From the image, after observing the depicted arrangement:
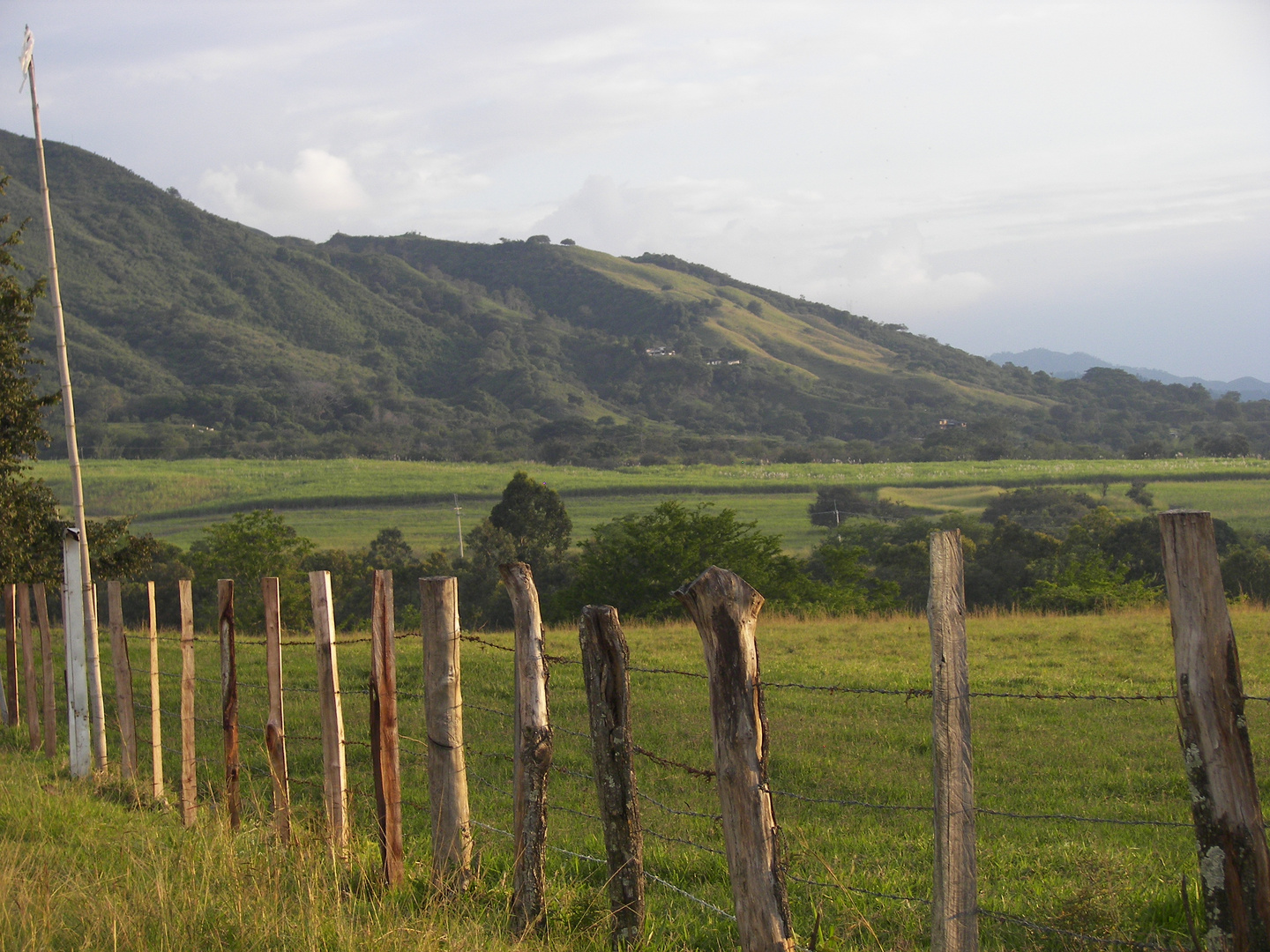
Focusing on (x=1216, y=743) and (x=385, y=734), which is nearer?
(x=1216, y=743)

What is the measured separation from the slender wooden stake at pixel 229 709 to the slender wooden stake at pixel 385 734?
5.58 ft

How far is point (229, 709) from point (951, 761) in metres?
4.74

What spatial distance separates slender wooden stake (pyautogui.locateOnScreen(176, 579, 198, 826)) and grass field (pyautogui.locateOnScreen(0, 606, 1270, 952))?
32cm

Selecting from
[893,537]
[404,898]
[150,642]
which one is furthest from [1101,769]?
[893,537]

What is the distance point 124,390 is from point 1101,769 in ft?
565

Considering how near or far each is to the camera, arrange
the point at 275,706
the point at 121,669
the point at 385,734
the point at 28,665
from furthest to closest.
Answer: the point at 28,665 < the point at 121,669 < the point at 275,706 < the point at 385,734

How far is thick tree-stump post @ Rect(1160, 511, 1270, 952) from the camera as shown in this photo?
2941 mm

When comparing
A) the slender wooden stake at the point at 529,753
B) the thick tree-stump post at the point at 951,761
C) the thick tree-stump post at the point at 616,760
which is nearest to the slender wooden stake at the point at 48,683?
the slender wooden stake at the point at 529,753

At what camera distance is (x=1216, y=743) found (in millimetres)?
2957

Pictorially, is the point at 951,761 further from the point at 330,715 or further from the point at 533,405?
the point at 533,405

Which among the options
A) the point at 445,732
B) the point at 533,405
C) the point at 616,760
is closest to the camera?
the point at 616,760

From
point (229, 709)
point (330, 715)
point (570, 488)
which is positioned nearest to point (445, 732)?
point (330, 715)

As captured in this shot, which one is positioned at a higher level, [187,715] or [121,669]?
[121,669]

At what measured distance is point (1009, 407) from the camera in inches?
6895
